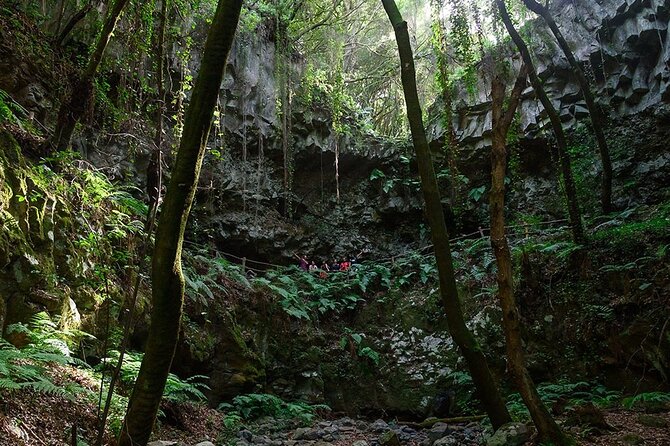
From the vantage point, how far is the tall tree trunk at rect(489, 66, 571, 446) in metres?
3.70

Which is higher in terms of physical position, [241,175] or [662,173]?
[662,173]

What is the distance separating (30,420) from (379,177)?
48.2 feet

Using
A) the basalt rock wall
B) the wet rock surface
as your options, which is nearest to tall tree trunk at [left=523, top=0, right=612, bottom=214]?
Answer: the basalt rock wall

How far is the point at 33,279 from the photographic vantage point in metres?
4.38

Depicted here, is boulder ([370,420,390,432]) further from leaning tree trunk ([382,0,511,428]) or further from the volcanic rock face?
the volcanic rock face

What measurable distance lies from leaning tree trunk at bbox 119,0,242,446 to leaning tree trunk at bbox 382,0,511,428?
209 centimetres

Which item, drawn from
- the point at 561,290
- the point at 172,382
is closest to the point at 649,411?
the point at 561,290

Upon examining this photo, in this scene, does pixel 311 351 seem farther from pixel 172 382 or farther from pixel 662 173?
pixel 662 173

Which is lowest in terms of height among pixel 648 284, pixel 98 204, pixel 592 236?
pixel 98 204

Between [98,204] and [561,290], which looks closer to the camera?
[98,204]

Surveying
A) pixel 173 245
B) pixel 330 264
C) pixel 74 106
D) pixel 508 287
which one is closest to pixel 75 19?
pixel 74 106

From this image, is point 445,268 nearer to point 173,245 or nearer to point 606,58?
point 173,245

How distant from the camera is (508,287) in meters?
4.07

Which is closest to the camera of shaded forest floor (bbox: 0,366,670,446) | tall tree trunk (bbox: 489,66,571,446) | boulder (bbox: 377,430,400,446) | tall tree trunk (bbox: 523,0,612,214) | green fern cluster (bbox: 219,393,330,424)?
shaded forest floor (bbox: 0,366,670,446)
